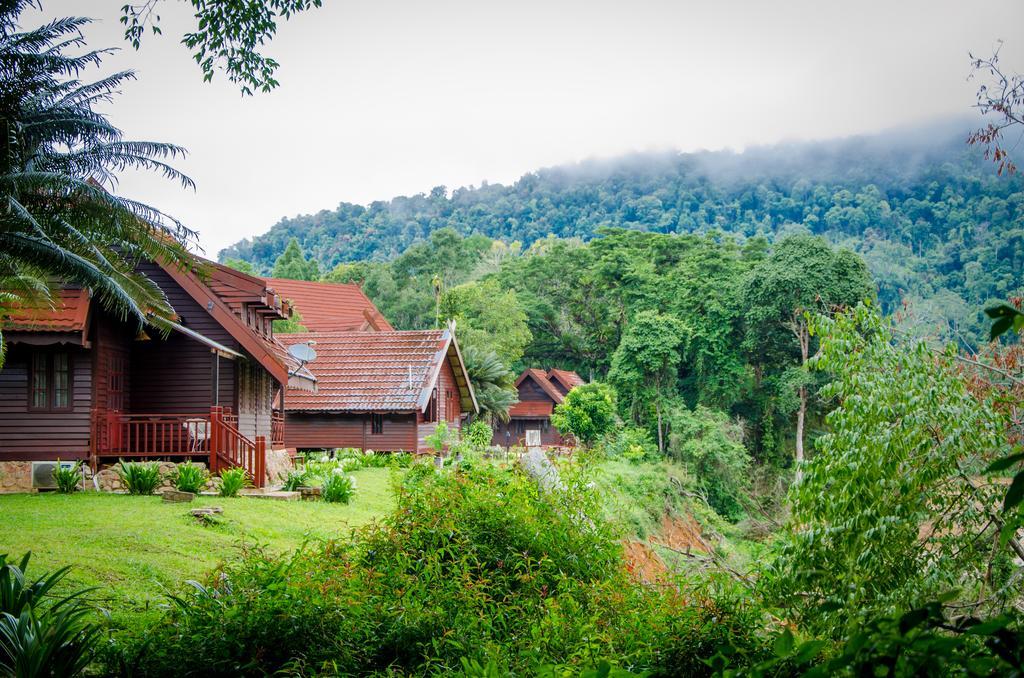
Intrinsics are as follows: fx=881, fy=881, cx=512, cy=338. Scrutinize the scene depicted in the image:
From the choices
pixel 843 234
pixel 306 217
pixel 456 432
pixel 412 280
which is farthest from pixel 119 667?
pixel 306 217

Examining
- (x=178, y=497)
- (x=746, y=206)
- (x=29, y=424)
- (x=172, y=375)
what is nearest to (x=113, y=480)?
(x=29, y=424)

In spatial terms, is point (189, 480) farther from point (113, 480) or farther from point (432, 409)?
point (432, 409)

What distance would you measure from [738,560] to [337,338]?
16.7 metres

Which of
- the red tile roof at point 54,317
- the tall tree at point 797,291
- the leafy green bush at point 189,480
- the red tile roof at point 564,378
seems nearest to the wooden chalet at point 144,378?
the red tile roof at point 54,317

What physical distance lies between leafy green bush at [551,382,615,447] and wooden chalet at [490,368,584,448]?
34.4ft

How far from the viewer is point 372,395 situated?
93.5 feet

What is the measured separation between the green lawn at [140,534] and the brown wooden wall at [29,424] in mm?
1836

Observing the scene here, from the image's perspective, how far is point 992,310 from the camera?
2111mm

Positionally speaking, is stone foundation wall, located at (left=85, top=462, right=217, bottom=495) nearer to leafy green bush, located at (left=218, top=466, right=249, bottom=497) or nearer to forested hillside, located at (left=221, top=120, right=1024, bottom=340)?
leafy green bush, located at (left=218, top=466, right=249, bottom=497)

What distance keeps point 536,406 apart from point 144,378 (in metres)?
34.0

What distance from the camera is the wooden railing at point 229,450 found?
56.4 feet

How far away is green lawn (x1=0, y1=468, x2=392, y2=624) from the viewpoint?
8812 mm

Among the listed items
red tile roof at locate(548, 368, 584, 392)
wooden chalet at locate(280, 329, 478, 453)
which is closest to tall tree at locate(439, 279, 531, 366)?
red tile roof at locate(548, 368, 584, 392)

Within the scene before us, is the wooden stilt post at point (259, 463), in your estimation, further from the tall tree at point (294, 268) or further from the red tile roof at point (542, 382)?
the tall tree at point (294, 268)
